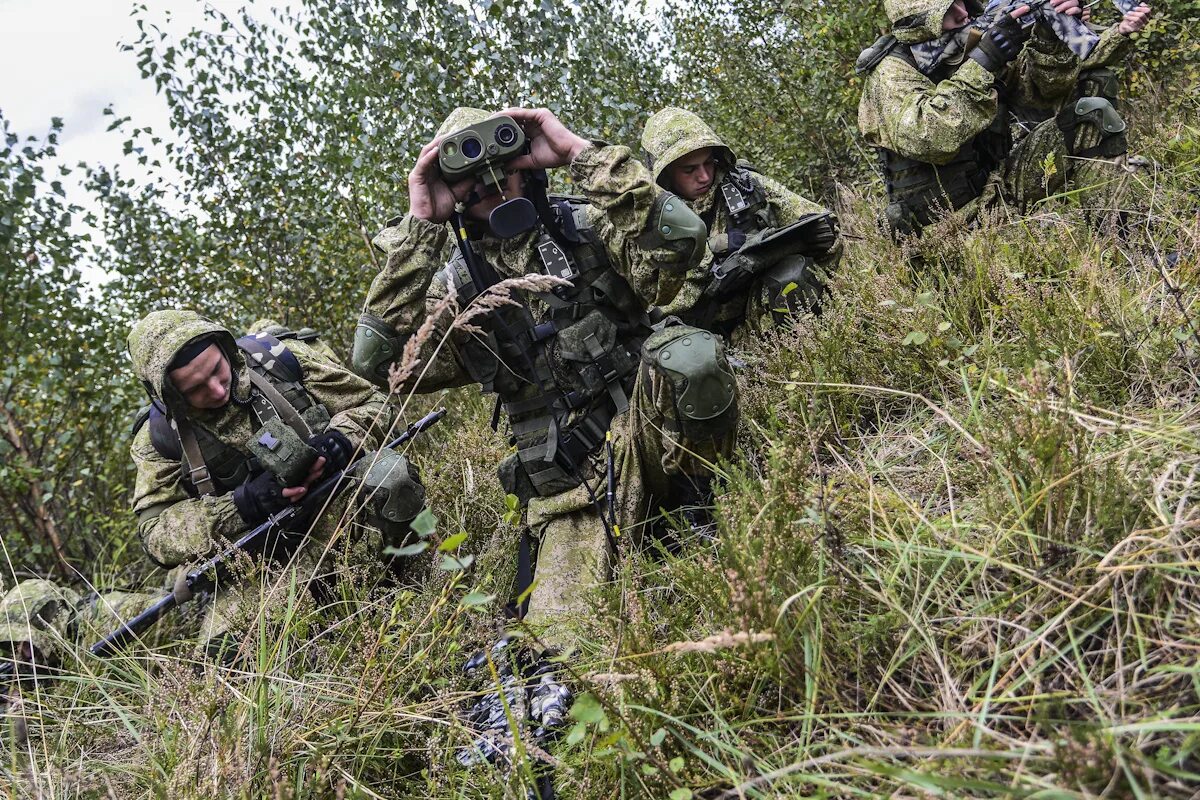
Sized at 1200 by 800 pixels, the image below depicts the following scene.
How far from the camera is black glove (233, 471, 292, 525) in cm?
373

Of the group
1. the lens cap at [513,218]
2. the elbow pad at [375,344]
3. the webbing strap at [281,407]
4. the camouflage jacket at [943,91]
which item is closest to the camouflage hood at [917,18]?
the camouflage jacket at [943,91]

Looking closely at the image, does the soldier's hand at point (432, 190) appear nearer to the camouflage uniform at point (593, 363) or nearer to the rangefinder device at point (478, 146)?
the rangefinder device at point (478, 146)

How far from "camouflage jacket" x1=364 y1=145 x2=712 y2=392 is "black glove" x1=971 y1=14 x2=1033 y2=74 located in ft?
7.50

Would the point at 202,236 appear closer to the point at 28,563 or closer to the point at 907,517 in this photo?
the point at 28,563

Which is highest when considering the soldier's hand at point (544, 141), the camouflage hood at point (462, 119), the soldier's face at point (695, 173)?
the camouflage hood at point (462, 119)

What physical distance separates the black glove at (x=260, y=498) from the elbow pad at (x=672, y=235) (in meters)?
1.95

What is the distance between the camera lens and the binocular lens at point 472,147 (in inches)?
115

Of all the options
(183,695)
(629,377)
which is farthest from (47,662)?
(629,377)

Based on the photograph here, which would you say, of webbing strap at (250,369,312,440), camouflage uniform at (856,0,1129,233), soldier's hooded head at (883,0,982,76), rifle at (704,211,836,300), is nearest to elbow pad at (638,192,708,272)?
rifle at (704,211,836,300)

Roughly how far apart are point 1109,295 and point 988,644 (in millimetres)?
1481

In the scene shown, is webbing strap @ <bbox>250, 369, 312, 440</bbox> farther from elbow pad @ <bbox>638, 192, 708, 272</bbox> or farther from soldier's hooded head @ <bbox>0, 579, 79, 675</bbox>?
elbow pad @ <bbox>638, 192, 708, 272</bbox>

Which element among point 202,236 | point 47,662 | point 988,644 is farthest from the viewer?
point 202,236

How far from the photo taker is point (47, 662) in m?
3.75

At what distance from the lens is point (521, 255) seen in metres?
3.23
